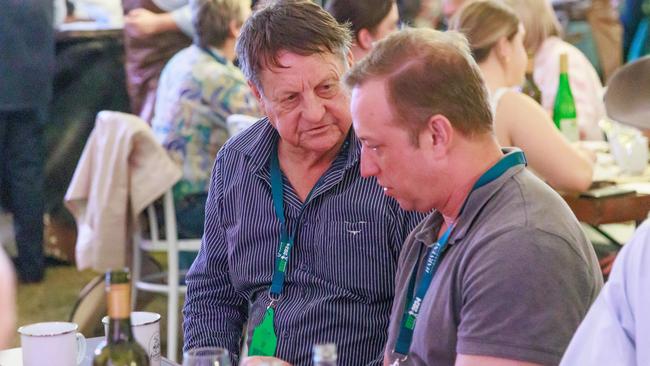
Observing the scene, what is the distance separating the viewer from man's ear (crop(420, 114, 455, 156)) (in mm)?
1836

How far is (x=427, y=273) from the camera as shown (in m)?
1.92

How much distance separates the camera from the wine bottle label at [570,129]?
4379mm

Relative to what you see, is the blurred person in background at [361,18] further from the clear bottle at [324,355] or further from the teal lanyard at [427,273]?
the clear bottle at [324,355]

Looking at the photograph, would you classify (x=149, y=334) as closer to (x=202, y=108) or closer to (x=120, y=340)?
(x=120, y=340)

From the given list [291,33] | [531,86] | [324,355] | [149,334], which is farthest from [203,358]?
[531,86]

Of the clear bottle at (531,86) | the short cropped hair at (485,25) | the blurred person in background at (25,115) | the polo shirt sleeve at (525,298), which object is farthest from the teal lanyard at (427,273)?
the blurred person in background at (25,115)

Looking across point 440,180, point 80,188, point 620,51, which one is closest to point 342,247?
point 440,180

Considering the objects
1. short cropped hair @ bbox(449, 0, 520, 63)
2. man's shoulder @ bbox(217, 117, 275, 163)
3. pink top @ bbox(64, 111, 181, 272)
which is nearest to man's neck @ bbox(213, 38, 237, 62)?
pink top @ bbox(64, 111, 181, 272)

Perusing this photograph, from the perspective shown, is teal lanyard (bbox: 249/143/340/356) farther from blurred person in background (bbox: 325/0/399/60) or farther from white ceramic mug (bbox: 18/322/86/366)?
blurred person in background (bbox: 325/0/399/60)

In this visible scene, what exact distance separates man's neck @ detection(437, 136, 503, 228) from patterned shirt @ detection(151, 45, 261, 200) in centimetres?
266

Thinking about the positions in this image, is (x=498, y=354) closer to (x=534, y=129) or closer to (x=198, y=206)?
(x=534, y=129)

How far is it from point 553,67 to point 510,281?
361 cm

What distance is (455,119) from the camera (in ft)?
6.03

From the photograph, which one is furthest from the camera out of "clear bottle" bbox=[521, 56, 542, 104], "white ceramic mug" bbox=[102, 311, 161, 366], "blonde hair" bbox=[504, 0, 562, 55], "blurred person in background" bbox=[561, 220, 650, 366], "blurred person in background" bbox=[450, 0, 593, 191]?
"blonde hair" bbox=[504, 0, 562, 55]
